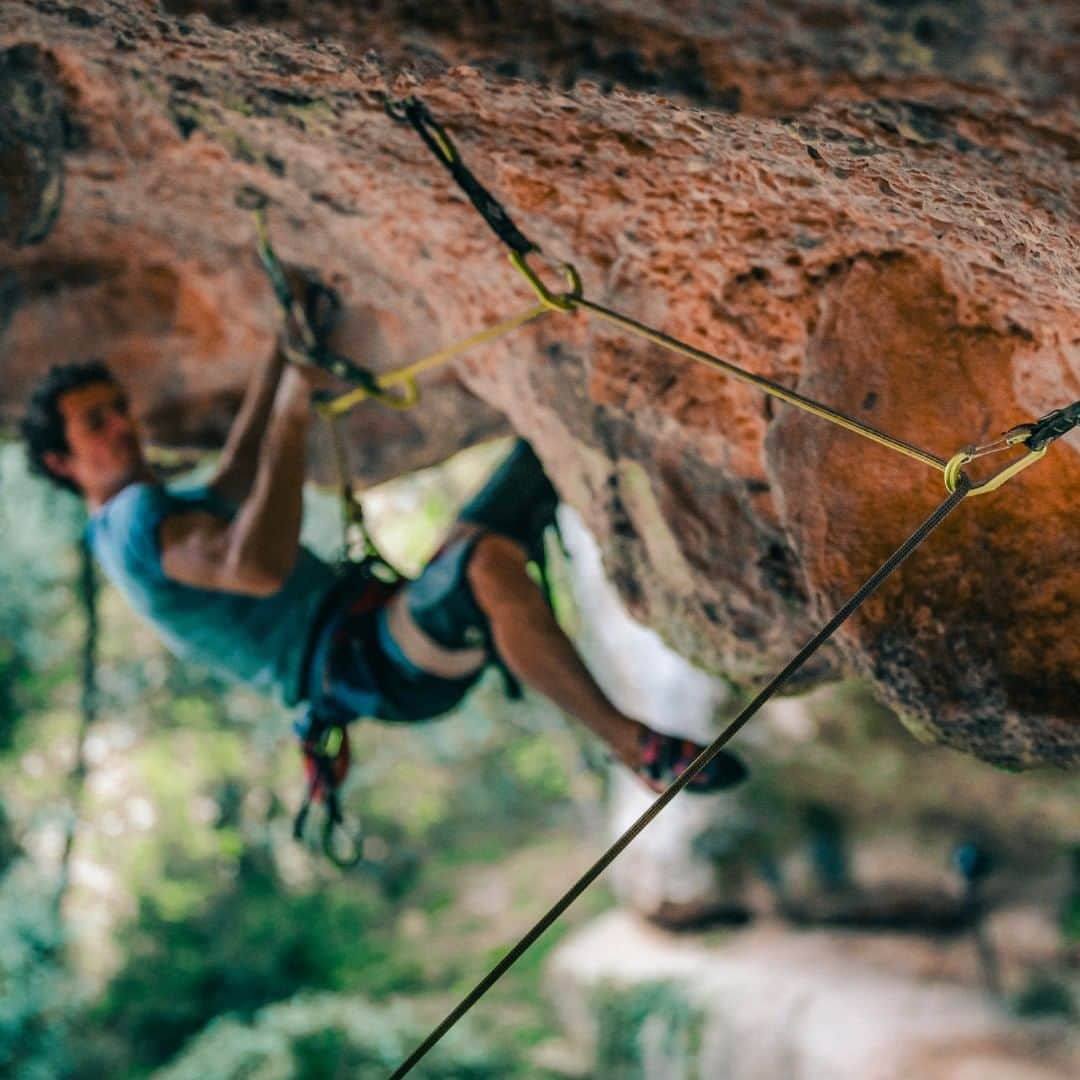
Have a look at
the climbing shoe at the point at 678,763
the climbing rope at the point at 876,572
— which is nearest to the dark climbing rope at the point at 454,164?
the climbing rope at the point at 876,572

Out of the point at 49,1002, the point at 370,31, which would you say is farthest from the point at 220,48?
the point at 49,1002

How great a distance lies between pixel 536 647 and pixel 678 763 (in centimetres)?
41

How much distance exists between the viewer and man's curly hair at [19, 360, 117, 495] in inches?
107

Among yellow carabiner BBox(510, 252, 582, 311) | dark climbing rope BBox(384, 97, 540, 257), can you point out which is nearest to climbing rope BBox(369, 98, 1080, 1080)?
yellow carabiner BBox(510, 252, 582, 311)

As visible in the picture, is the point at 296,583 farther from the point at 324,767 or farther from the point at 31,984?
the point at 31,984

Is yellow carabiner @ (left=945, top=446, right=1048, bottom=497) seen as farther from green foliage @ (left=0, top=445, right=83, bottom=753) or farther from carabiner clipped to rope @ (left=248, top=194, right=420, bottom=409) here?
green foliage @ (left=0, top=445, right=83, bottom=753)

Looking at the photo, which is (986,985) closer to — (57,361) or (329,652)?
(329,652)

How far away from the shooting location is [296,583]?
8.86 feet

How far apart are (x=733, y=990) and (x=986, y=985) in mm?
1137

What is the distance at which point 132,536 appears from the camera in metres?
2.44

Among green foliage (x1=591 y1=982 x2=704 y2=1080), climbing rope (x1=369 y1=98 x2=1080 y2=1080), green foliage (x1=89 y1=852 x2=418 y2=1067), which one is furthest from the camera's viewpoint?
green foliage (x1=89 y1=852 x2=418 y2=1067)

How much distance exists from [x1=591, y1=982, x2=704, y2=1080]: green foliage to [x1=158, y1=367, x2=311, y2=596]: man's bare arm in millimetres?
3583

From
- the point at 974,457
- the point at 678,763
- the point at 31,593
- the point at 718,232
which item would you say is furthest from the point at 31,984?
the point at 974,457

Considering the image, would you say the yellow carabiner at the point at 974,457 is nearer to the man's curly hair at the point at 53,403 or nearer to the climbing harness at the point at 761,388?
the climbing harness at the point at 761,388
